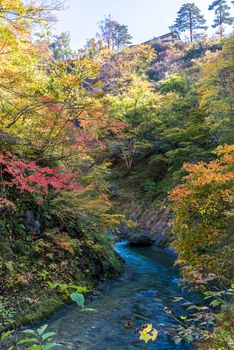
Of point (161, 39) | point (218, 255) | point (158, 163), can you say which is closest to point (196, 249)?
point (218, 255)

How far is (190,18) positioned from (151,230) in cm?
4998

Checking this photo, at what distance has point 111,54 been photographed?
5253 cm

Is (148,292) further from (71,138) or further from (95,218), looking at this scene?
(71,138)

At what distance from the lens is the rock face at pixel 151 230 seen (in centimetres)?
1928

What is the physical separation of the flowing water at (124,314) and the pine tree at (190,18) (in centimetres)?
5479

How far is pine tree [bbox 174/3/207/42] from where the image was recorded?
57031 millimetres

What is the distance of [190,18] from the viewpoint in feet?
190

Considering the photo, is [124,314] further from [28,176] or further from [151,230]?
[151,230]

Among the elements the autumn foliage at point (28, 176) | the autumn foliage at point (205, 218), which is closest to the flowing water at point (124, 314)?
the autumn foliage at point (205, 218)

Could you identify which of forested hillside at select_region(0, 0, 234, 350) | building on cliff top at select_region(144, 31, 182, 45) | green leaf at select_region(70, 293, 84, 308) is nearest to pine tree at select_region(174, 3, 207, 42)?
building on cliff top at select_region(144, 31, 182, 45)

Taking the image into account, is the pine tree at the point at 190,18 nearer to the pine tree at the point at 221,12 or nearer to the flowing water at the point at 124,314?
the pine tree at the point at 221,12

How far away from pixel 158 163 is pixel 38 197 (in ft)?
65.3

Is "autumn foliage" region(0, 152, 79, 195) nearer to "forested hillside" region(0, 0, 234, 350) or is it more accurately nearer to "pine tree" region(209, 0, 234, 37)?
"forested hillside" region(0, 0, 234, 350)

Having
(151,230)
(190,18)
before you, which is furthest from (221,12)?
(151,230)
